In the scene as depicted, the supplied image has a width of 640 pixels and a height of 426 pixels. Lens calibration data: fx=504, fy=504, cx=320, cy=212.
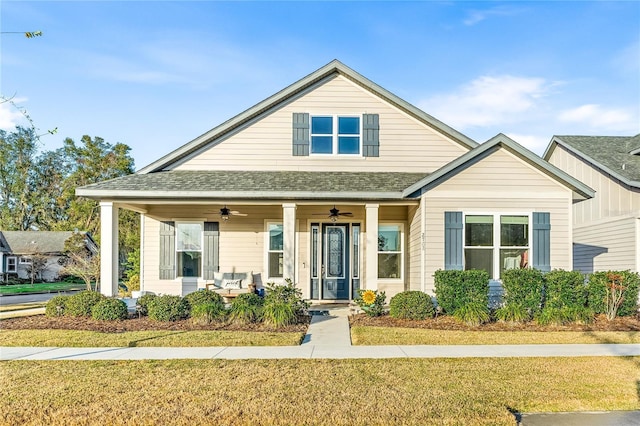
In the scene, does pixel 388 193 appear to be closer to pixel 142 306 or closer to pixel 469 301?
pixel 469 301

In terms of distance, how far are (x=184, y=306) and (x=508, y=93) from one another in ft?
45.5

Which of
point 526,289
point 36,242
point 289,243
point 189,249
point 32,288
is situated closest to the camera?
point 526,289

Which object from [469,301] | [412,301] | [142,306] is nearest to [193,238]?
[142,306]

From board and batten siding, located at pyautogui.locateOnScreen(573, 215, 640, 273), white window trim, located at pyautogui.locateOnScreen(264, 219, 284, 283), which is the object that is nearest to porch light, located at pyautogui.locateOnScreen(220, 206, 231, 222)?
white window trim, located at pyautogui.locateOnScreen(264, 219, 284, 283)

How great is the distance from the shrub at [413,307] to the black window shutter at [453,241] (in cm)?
127

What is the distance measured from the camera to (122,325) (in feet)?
34.2

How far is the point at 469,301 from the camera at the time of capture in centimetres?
1080

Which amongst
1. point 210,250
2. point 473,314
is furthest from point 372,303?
point 210,250

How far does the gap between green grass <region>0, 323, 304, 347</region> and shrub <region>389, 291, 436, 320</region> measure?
97.5 inches

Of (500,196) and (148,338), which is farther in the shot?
(500,196)

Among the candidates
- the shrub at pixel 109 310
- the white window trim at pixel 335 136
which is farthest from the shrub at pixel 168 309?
the white window trim at pixel 335 136

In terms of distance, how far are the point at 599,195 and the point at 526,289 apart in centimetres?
663

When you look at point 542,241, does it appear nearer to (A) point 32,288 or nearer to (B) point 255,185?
(B) point 255,185

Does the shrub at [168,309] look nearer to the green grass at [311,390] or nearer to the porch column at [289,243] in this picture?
the porch column at [289,243]
